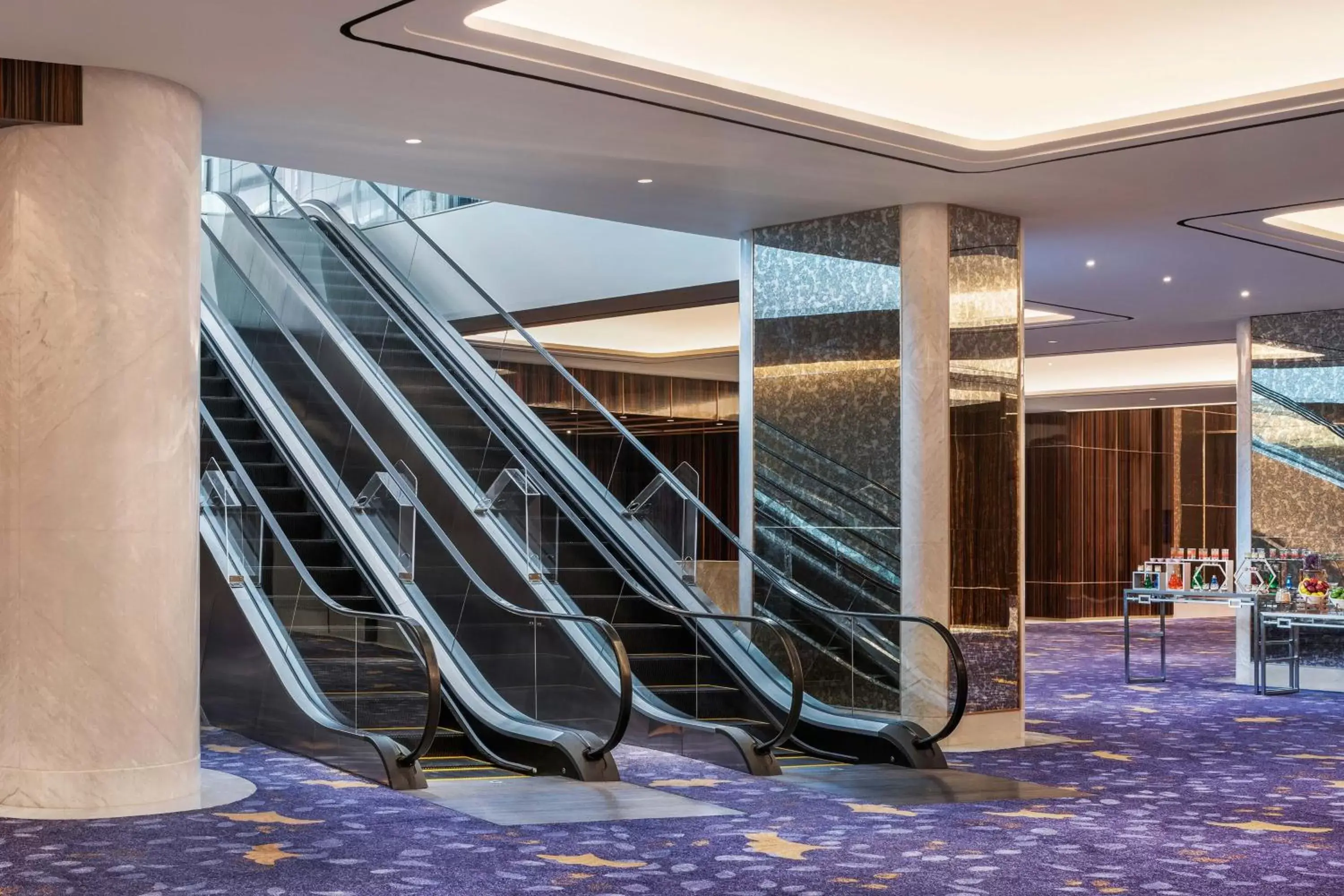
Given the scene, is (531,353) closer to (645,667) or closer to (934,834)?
(645,667)

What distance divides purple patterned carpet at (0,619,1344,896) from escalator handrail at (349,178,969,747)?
41 cm

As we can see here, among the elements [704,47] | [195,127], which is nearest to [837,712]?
[704,47]

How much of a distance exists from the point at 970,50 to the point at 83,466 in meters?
4.81

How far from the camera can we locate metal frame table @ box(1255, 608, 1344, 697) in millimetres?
12914

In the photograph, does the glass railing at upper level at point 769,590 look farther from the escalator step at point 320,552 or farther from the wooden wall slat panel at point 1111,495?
the wooden wall slat panel at point 1111,495

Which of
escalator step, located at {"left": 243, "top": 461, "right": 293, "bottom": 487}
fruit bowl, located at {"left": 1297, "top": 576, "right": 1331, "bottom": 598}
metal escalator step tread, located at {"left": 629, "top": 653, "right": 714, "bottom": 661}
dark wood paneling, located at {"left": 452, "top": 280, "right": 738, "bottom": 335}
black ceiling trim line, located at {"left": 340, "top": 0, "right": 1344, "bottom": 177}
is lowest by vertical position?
metal escalator step tread, located at {"left": 629, "top": 653, "right": 714, "bottom": 661}

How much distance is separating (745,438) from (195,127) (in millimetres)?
4881

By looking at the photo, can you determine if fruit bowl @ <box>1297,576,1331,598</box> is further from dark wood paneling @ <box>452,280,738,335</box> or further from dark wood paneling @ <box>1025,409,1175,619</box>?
dark wood paneling @ <box>1025,409,1175,619</box>

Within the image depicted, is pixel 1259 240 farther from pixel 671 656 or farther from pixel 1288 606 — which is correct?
pixel 671 656

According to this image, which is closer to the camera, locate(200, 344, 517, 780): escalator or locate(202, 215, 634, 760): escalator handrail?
locate(202, 215, 634, 760): escalator handrail

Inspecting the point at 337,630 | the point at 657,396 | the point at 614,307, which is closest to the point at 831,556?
the point at 337,630

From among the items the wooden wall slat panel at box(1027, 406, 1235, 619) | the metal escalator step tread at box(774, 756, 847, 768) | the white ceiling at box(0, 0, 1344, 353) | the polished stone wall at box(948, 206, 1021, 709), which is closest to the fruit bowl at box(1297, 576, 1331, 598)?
the white ceiling at box(0, 0, 1344, 353)

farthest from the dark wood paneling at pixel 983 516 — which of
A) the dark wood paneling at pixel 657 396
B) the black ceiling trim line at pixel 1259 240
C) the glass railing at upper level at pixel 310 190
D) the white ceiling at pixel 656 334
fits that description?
the dark wood paneling at pixel 657 396

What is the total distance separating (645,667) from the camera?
375 inches
